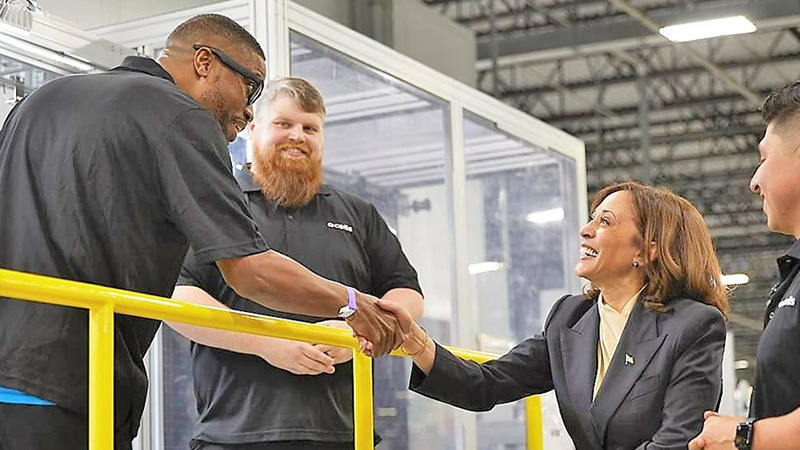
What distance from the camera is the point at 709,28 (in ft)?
30.1

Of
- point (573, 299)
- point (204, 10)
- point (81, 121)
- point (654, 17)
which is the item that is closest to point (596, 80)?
point (654, 17)

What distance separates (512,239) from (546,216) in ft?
1.52

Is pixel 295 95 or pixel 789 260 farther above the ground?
pixel 295 95

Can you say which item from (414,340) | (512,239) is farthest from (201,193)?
(512,239)

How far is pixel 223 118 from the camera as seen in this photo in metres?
3.05

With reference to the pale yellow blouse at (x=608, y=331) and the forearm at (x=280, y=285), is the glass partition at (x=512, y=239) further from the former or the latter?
the forearm at (x=280, y=285)

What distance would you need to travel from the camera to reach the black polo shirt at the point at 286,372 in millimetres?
3600

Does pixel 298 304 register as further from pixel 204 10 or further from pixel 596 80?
pixel 596 80

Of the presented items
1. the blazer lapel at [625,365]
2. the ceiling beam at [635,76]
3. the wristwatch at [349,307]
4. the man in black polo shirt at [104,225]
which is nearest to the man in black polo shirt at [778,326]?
the blazer lapel at [625,365]

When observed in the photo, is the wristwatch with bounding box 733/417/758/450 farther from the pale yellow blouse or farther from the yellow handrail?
the yellow handrail

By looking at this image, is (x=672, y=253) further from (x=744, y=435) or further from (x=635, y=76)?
(x=635, y=76)

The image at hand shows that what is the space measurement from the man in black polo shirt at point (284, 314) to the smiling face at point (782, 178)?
4.60ft

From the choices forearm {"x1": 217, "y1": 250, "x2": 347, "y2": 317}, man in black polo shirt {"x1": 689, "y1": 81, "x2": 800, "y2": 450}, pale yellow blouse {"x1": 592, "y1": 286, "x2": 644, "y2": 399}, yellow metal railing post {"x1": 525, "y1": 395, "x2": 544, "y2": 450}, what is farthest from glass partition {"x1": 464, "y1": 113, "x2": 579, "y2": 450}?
man in black polo shirt {"x1": 689, "y1": 81, "x2": 800, "y2": 450}

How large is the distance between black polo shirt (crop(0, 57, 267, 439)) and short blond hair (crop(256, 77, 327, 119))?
129 cm
